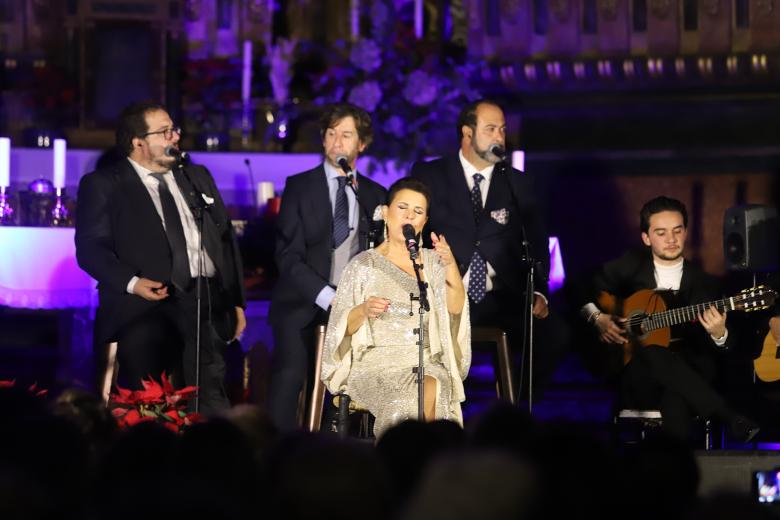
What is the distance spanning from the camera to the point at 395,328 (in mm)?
5898

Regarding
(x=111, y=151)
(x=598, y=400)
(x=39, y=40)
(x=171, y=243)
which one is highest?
(x=39, y=40)

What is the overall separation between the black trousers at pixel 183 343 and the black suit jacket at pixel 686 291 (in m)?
1.80

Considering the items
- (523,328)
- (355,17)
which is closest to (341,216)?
(523,328)

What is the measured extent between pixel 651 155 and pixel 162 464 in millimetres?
5859

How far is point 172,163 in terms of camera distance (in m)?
6.43

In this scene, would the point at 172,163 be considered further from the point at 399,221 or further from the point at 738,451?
the point at 738,451

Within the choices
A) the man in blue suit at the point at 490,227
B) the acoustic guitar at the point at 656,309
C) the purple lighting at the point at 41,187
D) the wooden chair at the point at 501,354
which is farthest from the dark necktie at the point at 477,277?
the purple lighting at the point at 41,187

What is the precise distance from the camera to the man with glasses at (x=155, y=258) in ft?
20.6

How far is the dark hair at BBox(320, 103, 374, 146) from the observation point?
6.64m

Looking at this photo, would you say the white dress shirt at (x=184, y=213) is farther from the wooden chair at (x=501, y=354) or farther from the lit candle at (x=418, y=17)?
the lit candle at (x=418, y=17)

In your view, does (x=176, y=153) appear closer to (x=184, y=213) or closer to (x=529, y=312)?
(x=184, y=213)

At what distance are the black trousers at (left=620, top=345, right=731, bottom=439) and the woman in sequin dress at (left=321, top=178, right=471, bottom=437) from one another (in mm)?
864

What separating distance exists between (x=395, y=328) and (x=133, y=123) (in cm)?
156

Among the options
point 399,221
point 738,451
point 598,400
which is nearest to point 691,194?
point 598,400
